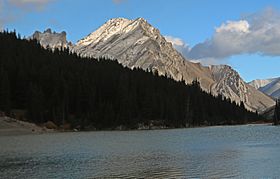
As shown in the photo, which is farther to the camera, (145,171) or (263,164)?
(263,164)

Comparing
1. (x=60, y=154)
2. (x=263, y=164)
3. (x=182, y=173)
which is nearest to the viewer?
(x=182, y=173)

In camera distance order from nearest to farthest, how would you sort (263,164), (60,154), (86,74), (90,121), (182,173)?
(182,173)
(263,164)
(60,154)
(90,121)
(86,74)

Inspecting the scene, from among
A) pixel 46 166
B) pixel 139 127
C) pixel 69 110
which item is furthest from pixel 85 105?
pixel 46 166

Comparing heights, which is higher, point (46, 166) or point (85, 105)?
point (85, 105)

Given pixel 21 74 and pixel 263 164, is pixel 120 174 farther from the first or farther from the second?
pixel 21 74

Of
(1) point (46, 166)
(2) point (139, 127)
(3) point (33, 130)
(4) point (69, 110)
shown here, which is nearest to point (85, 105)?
(4) point (69, 110)

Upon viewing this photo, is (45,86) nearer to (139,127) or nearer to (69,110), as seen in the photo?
(69,110)

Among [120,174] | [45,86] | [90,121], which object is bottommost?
[120,174]

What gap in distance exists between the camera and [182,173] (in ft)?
147

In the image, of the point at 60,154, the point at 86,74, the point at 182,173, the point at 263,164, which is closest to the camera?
the point at 182,173

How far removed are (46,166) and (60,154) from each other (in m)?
14.2

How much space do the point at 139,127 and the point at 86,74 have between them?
35356 mm

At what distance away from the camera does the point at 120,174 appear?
44.9m

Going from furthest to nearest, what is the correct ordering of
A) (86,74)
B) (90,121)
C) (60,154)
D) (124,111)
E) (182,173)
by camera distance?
(86,74), (124,111), (90,121), (60,154), (182,173)
